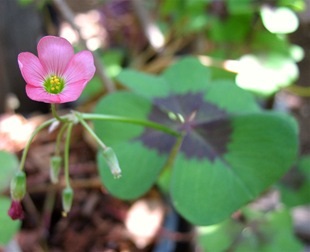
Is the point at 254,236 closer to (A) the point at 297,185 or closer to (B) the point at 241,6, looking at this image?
(A) the point at 297,185

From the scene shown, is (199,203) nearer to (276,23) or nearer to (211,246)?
(211,246)

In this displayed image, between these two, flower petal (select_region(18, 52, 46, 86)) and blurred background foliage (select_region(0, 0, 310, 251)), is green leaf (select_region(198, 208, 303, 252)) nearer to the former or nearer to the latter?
blurred background foliage (select_region(0, 0, 310, 251))

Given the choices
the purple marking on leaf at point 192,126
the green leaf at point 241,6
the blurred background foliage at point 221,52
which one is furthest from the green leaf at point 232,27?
the purple marking on leaf at point 192,126

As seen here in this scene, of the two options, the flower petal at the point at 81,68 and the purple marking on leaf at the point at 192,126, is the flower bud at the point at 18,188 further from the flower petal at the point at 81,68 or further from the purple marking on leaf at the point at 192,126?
the purple marking on leaf at the point at 192,126

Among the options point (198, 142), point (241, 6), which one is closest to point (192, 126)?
point (198, 142)

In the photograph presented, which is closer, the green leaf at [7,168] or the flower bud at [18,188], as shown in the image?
the flower bud at [18,188]

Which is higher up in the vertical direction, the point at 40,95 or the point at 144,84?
the point at 40,95

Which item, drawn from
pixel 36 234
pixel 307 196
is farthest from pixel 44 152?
pixel 307 196

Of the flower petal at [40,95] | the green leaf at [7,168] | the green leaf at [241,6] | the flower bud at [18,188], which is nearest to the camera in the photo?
the flower petal at [40,95]
